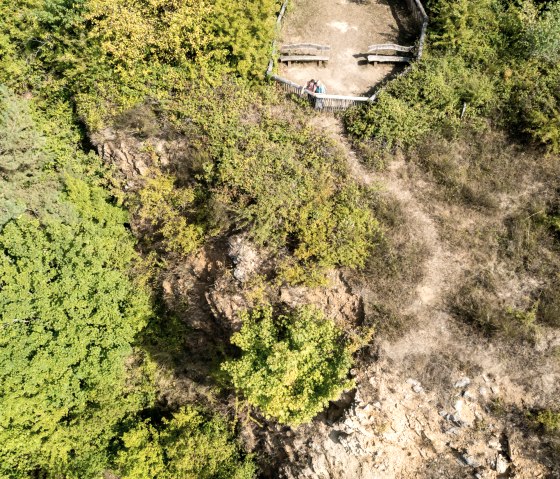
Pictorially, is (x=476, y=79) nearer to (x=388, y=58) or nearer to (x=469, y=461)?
(x=388, y=58)

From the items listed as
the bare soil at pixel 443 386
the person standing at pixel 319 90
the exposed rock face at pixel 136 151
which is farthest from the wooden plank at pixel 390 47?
the exposed rock face at pixel 136 151

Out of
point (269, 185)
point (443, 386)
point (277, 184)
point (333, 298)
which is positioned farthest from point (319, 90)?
point (443, 386)

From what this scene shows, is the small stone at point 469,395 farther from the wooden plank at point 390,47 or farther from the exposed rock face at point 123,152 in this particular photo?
the exposed rock face at point 123,152

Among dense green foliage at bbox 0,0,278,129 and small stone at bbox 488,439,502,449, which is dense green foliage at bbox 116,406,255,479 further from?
dense green foliage at bbox 0,0,278,129

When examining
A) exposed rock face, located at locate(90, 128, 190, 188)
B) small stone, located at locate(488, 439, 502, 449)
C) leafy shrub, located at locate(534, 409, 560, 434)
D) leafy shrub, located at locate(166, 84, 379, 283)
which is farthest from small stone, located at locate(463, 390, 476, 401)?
exposed rock face, located at locate(90, 128, 190, 188)

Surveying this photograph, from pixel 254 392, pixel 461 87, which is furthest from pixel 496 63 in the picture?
pixel 254 392

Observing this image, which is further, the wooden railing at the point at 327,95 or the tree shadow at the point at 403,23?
the tree shadow at the point at 403,23
